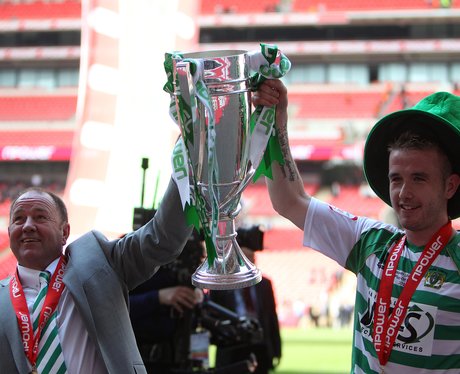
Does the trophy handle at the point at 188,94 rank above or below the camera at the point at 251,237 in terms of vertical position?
above

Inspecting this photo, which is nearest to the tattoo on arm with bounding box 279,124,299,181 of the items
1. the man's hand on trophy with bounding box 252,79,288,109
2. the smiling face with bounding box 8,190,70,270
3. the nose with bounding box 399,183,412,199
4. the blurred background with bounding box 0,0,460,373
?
the man's hand on trophy with bounding box 252,79,288,109

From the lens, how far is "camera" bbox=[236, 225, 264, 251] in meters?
2.03

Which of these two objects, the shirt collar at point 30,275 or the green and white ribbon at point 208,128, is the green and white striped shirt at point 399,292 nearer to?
the green and white ribbon at point 208,128

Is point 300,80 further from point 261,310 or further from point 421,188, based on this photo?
point 421,188

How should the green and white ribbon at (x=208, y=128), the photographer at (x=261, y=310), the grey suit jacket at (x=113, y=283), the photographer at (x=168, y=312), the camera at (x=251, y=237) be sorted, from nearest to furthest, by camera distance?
the green and white ribbon at (x=208, y=128), the grey suit jacket at (x=113, y=283), the photographer at (x=168, y=312), the camera at (x=251, y=237), the photographer at (x=261, y=310)

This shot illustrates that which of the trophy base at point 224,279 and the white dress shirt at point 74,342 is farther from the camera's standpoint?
the white dress shirt at point 74,342

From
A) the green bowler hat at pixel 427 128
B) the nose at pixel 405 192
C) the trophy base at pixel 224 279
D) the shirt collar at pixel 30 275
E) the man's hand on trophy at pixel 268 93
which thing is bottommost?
the shirt collar at pixel 30 275

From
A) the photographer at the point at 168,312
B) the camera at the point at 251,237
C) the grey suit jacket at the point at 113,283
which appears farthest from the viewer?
the camera at the point at 251,237

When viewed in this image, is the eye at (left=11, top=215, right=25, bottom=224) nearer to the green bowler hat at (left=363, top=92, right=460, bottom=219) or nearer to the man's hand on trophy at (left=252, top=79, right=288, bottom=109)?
the man's hand on trophy at (left=252, top=79, right=288, bottom=109)

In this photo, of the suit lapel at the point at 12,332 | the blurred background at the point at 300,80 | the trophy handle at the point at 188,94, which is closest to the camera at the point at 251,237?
the suit lapel at the point at 12,332

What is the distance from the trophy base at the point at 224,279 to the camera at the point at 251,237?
902mm

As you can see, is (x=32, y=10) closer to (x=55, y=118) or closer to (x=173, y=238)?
(x=55, y=118)

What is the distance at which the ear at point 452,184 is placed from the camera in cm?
116

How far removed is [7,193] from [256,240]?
13.7 meters
